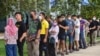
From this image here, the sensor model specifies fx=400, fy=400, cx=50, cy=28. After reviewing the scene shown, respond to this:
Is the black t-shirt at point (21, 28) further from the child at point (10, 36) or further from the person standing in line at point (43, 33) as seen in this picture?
the person standing in line at point (43, 33)

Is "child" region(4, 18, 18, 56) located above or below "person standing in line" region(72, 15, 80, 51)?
above

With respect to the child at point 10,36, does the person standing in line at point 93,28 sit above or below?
below

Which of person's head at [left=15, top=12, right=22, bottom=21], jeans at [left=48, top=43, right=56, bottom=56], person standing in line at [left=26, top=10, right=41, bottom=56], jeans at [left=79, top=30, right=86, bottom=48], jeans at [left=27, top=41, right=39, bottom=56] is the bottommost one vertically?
jeans at [left=79, top=30, right=86, bottom=48]

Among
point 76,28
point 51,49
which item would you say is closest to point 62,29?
point 51,49

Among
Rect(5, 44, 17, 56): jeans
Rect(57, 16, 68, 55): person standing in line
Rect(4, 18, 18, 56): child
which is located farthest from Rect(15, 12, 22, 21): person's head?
Rect(57, 16, 68, 55): person standing in line

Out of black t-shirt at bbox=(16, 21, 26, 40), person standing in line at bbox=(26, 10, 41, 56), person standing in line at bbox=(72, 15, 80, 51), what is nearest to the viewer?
black t-shirt at bbox=(16, 21, 26, 40)

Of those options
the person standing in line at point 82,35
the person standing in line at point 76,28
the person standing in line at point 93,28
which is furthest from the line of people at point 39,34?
the person standing in line at point 93,28

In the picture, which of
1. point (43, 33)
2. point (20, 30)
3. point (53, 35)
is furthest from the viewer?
point (53, 35)

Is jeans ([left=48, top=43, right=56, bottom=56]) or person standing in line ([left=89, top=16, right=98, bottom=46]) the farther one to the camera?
person standing in line ([left=89, top=16, right=98, bottom=46])

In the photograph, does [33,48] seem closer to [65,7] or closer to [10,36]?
[10,36]

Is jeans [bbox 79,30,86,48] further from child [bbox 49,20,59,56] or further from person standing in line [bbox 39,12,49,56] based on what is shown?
person standing in line [bbox 39,12,49,56]

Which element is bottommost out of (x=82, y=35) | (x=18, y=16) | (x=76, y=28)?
(x=82, y=35)

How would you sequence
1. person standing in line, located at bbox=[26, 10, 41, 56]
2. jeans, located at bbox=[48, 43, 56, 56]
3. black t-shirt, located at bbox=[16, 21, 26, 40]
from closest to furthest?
black t-shirt, located at bbox=[16, 21, 26, 40], person standing in line, located at bbox=[26, 10, 41, 56], jeans, located at bbox=[48, 43, 56, 56]

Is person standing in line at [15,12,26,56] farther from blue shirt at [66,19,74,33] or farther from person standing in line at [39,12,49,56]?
blue shirt at [66,19,74,33]
